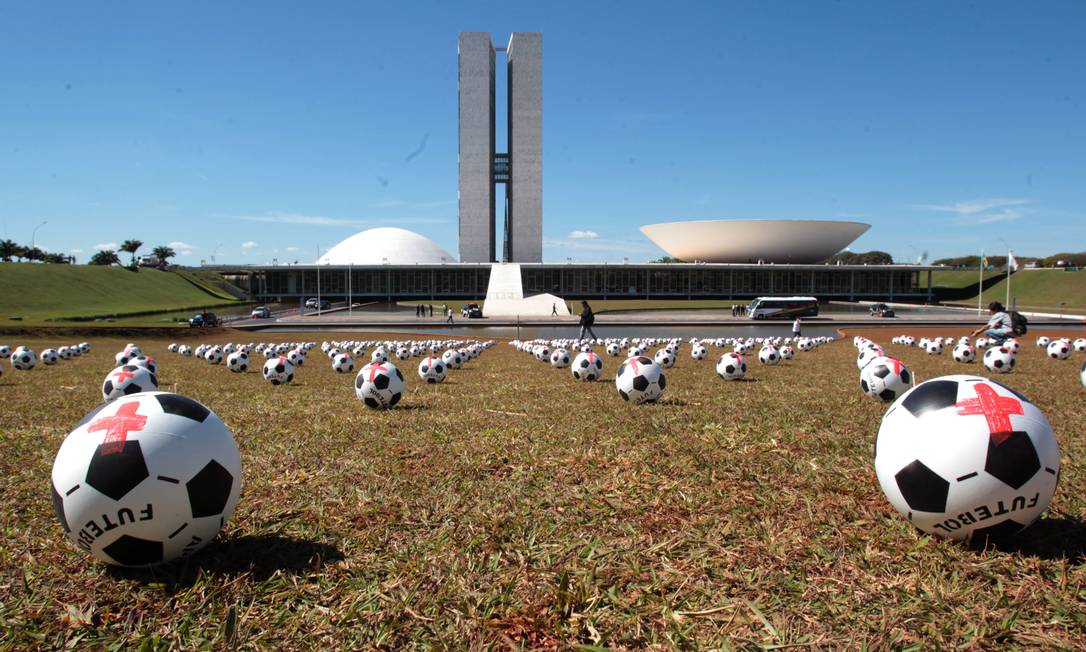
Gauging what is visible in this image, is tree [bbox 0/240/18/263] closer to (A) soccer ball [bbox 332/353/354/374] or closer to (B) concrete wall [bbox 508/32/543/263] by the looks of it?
(B) concrete wall [bbox 508/32/543/263]

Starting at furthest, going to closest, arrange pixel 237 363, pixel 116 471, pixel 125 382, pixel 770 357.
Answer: pixel 770 357 → pixel 237 363 → pixel 125 382 → pixel 116 471

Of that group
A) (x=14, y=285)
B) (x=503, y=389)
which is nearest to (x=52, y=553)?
(x=503, y=389)

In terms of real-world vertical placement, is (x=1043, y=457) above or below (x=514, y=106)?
below

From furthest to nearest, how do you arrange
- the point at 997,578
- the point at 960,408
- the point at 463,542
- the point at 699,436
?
the point at 699,436 < the point at 463,542 < the point at 960,408 < the point at 997,578

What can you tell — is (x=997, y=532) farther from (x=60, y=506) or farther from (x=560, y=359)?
(x=560, y=359)

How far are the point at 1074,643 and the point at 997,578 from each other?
769 millimetres

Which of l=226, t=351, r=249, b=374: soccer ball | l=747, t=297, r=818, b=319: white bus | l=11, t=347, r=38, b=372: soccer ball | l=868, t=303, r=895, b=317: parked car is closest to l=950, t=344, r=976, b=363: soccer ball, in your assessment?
l=226, t=351, r=249, b=374: soccer ball

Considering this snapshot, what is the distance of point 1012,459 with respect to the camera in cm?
452

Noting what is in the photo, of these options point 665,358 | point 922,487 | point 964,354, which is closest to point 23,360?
point 665,358

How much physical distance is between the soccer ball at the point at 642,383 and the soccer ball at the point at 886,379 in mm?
3953

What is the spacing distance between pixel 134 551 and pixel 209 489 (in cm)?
58

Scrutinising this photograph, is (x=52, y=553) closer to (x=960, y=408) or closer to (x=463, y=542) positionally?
(x=463, y=542)

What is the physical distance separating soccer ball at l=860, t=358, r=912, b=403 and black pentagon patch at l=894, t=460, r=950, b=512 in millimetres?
7602

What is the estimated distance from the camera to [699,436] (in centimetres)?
898
